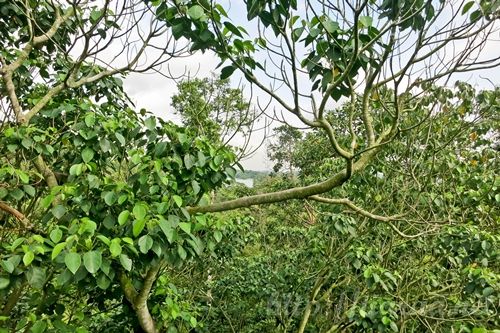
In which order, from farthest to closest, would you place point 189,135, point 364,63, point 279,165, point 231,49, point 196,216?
1. point 279,165
2. point 189,135
3. point 196,216
4. point 231,49
5. point 364,63

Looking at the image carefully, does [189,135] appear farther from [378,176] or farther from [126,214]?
[378,176]

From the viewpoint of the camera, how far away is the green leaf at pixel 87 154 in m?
2.01

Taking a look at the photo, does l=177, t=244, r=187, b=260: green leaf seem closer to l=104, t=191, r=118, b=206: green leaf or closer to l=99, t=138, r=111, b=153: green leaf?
l=104, t=191, r=118, b=206: green leaf

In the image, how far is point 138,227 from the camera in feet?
5.50

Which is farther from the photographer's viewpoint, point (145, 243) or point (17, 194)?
point (17, 194)

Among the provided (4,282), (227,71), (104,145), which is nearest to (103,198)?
(104,145)

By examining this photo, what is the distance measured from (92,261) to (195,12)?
102 cm

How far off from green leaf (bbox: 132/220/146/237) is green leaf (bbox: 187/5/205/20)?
2.83 ft

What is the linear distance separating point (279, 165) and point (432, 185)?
28.7ft

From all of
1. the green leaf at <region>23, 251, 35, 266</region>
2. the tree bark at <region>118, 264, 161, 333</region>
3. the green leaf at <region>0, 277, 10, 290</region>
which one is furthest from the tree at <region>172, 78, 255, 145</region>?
the green leaf at <region>0, 277, 10, 290</region>

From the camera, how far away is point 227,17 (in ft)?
5.23

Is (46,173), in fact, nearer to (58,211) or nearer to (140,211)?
(58,211)

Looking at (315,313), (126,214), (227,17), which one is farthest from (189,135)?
(315,313)

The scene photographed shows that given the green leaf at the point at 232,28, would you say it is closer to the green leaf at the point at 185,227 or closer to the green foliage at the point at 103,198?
the green foliage at the point at 103,198
